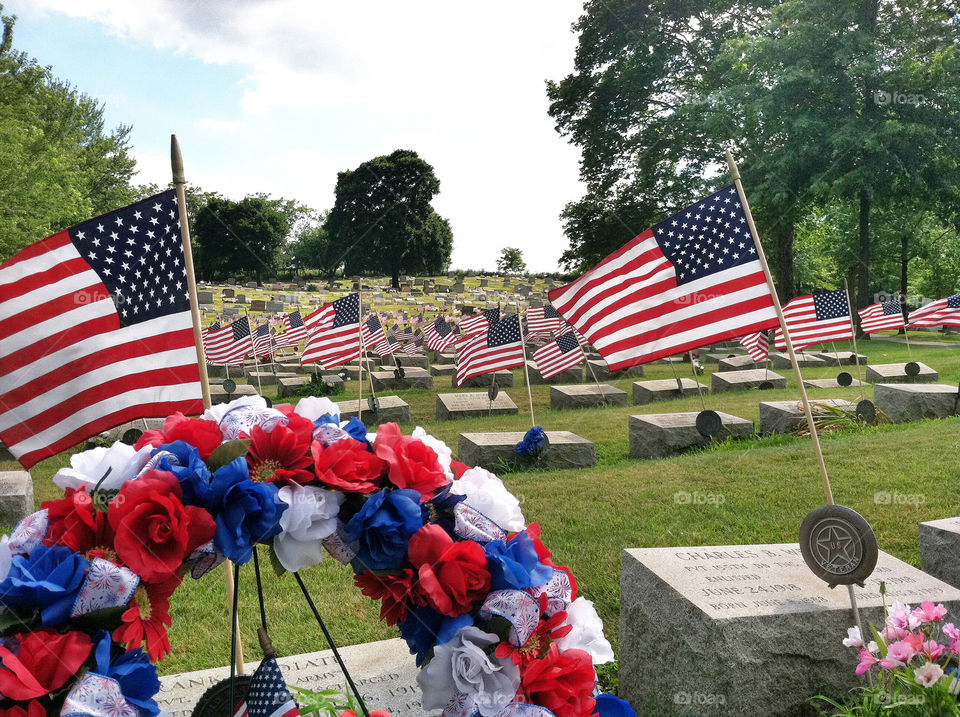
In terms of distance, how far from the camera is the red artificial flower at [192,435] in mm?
1645

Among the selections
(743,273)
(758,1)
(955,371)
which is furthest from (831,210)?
(743,273)

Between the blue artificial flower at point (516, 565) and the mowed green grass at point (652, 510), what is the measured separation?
3117 millimetres

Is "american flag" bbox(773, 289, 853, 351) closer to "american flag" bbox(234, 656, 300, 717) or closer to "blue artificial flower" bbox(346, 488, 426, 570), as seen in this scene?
"blue artificial flower" bbox(346, 488, 426, 570)

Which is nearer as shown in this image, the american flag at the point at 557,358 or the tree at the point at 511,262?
the american flag at the point at 557,358

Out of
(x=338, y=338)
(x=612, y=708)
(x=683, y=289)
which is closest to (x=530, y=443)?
(x=683, y=289)

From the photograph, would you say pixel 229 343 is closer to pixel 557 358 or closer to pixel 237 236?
pixel 557 358

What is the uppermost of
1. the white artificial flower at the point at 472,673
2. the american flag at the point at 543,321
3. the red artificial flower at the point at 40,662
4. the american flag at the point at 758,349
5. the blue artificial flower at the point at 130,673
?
the american flag at the point at 543,321

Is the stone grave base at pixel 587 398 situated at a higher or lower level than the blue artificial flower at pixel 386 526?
lower

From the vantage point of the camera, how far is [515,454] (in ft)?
30.3

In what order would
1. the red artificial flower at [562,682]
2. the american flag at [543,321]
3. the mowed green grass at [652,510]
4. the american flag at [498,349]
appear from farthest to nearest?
the american flag at [543,321], the american flag at [498,349], the mowed green grass at [652,510], the red artificial flower at [562,682]

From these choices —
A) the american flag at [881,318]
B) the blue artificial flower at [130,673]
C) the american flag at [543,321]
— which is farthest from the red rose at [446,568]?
the american flag at [881,318]

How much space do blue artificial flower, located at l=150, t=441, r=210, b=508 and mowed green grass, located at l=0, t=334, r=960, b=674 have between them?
3.37 metres

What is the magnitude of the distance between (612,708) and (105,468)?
1411mm

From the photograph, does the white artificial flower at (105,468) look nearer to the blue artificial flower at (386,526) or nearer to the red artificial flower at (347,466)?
the red artificial flower at (347,466)
